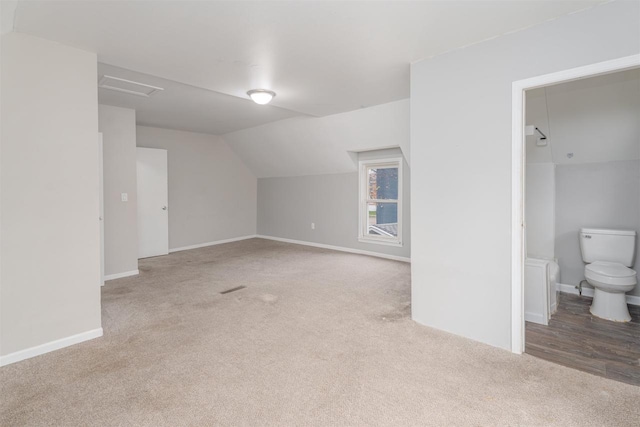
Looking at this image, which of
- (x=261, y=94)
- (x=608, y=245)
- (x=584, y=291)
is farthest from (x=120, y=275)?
(x=608, y=245)

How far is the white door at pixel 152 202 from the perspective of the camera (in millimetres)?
5629

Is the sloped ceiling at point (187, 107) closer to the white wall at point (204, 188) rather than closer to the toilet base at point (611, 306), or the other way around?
the white wall at point (204, 188)

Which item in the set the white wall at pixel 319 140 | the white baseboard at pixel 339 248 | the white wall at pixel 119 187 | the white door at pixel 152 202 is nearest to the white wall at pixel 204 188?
the white door at pixel 152 202

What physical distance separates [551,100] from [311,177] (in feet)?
14.6

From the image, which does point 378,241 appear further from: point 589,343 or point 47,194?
point 47,194

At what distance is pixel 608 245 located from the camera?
340 centimetres

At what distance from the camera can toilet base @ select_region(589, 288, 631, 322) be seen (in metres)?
3.00

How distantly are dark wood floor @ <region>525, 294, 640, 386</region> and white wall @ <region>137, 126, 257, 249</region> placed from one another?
595cm

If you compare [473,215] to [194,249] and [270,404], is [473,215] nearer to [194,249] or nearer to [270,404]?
[270,404]

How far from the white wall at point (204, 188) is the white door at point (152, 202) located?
31 centimetres

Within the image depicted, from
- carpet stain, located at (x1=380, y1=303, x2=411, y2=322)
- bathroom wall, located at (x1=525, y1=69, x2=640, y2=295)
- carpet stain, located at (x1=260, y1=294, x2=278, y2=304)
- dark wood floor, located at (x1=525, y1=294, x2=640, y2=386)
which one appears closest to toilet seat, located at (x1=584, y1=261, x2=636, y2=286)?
dark wood floor, located at (x1=525, y1=294, x2=640, y2=386)

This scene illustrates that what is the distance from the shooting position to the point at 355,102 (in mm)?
4320

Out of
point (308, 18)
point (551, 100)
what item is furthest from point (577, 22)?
point (308, 18)

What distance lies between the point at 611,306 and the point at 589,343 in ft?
2.48
